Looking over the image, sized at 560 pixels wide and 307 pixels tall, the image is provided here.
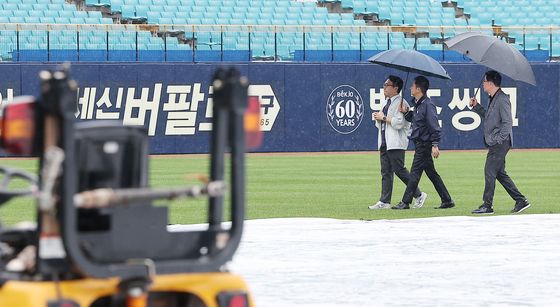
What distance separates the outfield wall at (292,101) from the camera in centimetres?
3394

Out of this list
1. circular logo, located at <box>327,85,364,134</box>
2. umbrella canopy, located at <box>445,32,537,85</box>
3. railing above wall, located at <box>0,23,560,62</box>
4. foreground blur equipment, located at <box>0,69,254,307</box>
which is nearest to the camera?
foreground blur equipment, located at <box>0,69,254,307</box>

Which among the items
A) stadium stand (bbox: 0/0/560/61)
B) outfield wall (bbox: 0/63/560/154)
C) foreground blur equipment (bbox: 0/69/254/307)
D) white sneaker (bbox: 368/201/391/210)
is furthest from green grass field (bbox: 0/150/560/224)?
foreground blur equipment (bbox: 0/69/254/307)

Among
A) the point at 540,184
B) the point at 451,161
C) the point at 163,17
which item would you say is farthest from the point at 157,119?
the point at 540,184

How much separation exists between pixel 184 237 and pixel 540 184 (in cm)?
1754

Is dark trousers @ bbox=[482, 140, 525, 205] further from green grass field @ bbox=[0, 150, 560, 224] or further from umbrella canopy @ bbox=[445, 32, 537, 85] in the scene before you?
umbrella canopy @ bbox=[445, 32, 537, 85]

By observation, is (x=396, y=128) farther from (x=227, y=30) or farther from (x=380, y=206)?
(x=227, y=30)

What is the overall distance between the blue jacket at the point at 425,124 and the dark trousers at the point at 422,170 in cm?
12

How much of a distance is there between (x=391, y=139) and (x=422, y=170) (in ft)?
1.88

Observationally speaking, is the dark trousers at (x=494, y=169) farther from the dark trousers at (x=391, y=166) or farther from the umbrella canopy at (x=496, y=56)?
the dark trousers at (x=391, y=166)

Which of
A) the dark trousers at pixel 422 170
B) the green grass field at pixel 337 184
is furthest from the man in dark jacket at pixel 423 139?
the green grass field at pixel 337 184

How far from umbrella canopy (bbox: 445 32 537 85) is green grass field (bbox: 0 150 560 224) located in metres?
1.72

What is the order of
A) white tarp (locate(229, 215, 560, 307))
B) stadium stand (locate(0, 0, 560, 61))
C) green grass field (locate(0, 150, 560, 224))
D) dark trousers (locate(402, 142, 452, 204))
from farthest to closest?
1. stadium stand (locate(0, 0, 560, 61))
2. dark trousers (locate(402, 142, 452, 204))
3. green grass field (locate(0, 150, 560, 224))
4. white tarp (locate(229, 215, 560, 307))

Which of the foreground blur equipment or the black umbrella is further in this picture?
the black umbrella

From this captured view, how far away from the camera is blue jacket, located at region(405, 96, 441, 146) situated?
17453 mm
